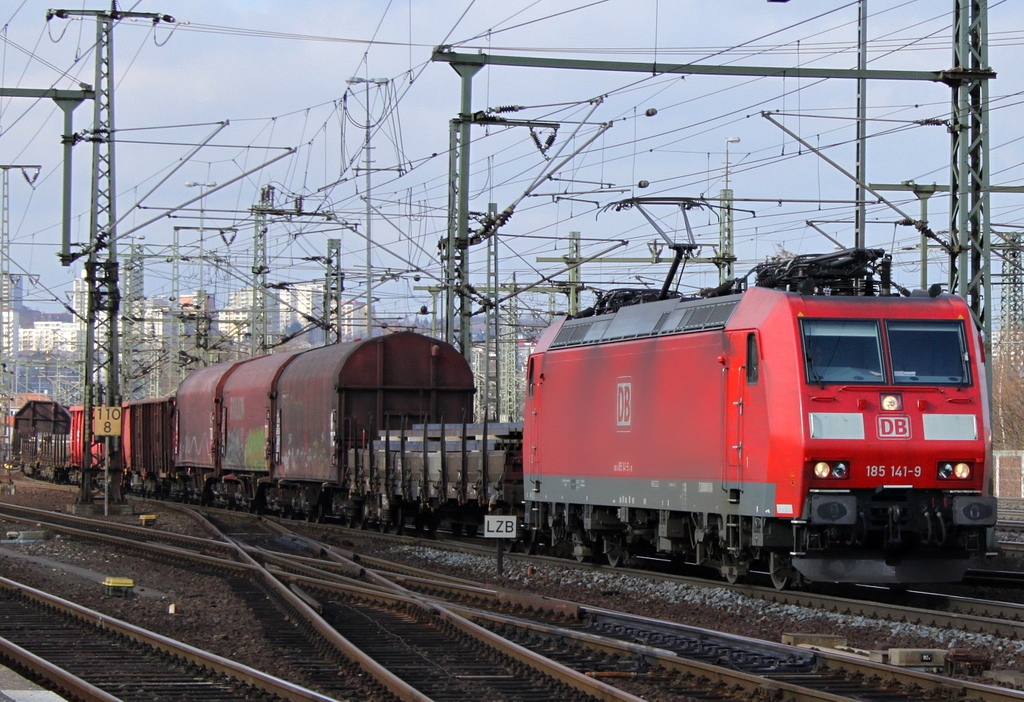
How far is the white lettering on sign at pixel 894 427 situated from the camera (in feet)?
48.8

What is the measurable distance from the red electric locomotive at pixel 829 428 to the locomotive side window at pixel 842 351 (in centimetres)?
2

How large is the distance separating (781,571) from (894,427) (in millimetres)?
2320

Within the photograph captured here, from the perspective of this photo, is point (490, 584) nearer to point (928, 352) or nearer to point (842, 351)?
point (842, 351)

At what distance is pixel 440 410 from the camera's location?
1150 inches

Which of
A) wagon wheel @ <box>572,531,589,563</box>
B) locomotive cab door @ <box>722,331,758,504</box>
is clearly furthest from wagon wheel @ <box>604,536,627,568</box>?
locomotive cab door @ <box>722,331,758,504</box>

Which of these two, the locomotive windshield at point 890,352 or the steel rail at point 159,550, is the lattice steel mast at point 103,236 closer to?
the steel rail at point 159,550

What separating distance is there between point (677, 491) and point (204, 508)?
2462 cm

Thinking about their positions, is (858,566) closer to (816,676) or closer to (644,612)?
(644,612)

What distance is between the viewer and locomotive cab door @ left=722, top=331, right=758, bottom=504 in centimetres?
1558

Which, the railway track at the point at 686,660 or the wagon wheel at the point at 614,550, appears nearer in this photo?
the railway track at the point at 686,660

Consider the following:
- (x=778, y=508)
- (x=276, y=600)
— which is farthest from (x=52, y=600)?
(x=778, y=508)

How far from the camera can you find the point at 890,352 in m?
15.2

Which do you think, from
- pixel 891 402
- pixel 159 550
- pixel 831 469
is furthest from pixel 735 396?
pixel 159 550

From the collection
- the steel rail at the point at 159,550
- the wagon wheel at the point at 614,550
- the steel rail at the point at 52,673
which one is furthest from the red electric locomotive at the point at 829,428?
the steel rail at the point at 52,673
